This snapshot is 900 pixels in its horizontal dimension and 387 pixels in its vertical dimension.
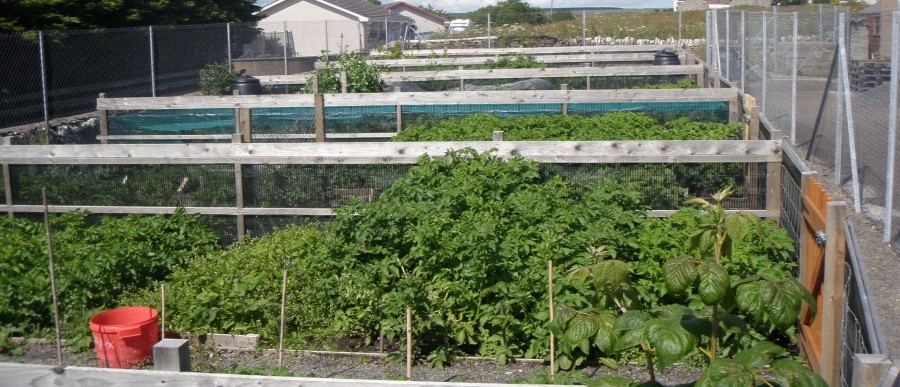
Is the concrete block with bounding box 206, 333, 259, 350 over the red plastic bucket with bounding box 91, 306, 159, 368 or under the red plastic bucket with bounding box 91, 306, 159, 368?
under

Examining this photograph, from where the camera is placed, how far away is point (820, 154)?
39.4 feet

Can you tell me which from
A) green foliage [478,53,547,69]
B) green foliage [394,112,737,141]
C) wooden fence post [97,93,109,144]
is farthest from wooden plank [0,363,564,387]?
green foliage [478,53,547,69]

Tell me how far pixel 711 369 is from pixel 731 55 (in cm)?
1927

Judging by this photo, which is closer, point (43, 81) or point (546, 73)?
point (43, 81)

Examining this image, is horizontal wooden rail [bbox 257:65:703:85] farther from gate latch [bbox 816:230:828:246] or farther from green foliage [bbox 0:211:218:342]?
gate latch [bbox 816:230:828:246]

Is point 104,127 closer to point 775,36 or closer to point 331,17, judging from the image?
point 775,36

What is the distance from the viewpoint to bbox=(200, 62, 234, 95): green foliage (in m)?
21.5

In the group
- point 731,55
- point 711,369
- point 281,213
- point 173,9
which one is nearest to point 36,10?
point 173,9

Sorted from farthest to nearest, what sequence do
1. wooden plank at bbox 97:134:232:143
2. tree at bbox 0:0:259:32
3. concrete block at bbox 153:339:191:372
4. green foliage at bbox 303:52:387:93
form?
tree at bbox 0:0:259:32 < green foliage at bbox 303:52:387:93 < wooden plank at bbox 97:134:232:143 < concrete block at bbox 153:339:191:372

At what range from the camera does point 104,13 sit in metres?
23.5

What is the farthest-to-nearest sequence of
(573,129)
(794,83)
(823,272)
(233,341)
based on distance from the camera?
1. (794,83)
2. (573,129)
3. (233,341)
4. (823,272)

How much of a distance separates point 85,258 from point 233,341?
179 cm

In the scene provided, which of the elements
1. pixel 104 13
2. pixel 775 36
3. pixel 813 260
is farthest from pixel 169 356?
pixel 104 13

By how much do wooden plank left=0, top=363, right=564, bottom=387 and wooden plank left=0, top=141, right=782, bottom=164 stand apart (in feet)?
18.3
